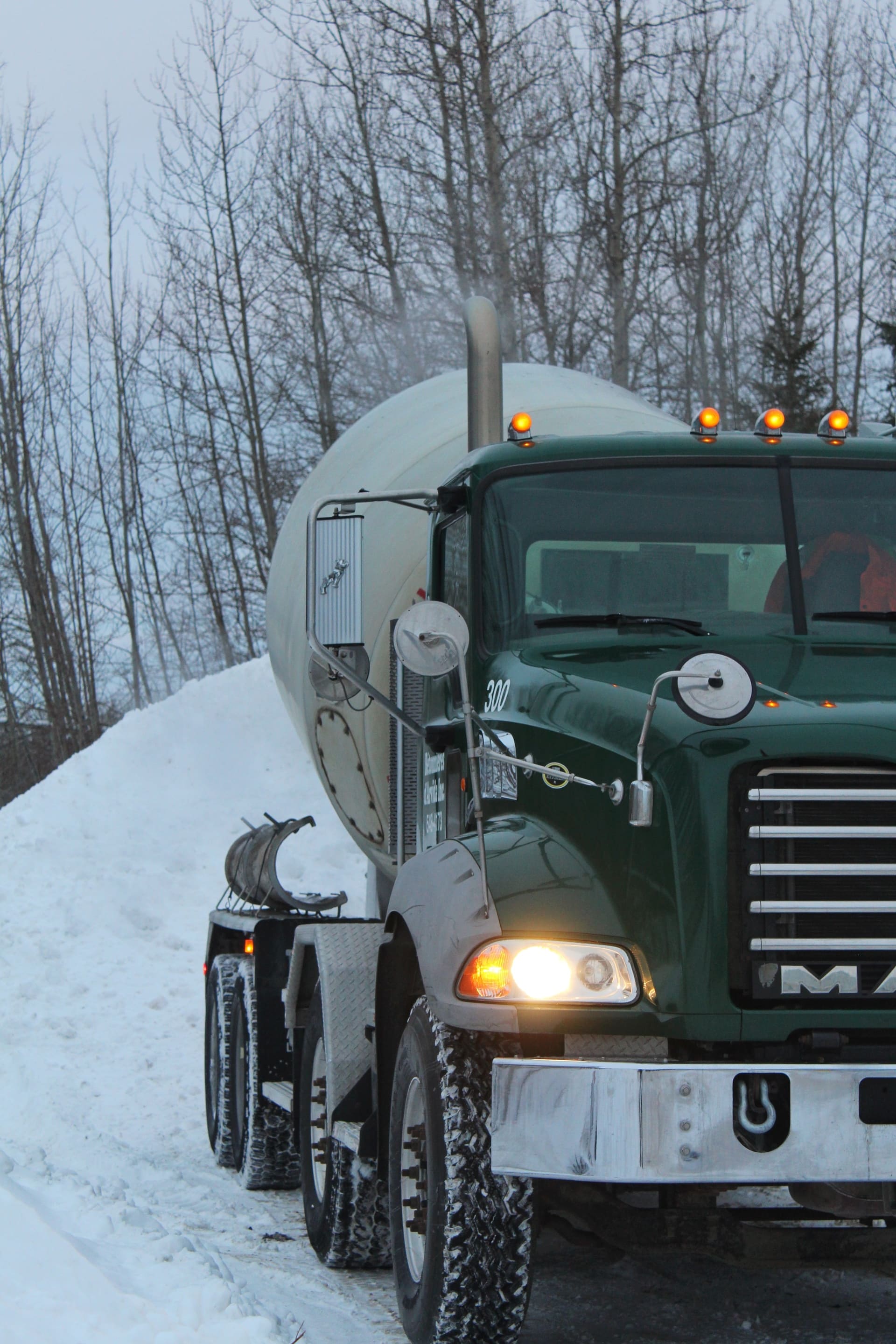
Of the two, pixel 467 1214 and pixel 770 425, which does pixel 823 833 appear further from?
pixel 770 425

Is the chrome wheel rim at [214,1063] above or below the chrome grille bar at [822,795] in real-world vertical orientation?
below

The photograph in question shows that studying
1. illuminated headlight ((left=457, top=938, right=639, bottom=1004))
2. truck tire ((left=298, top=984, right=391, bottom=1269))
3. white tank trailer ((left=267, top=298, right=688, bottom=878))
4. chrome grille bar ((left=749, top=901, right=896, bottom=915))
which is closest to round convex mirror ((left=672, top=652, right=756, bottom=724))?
chrome grille bar ((left=749, top=901, right=896, bottom=915))

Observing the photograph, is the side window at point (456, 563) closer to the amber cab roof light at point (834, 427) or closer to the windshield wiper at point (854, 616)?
the windshield wiper at point (854, 616)

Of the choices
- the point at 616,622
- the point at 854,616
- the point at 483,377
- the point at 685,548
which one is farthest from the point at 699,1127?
the point at 483,377

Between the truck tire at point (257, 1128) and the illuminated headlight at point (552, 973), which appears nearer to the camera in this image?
the illuminated headlight at point (552, 973)

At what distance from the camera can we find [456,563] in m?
5.27

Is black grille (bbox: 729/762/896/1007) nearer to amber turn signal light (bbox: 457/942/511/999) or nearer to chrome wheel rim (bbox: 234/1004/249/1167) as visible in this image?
amber turn signal light (bbox: 457/942/511/999)

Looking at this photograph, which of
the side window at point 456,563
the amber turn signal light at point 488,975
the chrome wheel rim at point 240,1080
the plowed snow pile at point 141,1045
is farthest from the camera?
the chrome wheel rim at point 240,1080

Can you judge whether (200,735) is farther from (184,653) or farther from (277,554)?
(184,653)

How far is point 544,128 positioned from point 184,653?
40.3 ft

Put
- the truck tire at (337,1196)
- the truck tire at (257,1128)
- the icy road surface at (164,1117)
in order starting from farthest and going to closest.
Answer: the truck tire at (257,1128) → the truck tire at (337,1196) → the icy road surface at (164,1117)

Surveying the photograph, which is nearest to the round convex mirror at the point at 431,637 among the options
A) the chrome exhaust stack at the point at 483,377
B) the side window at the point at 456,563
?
the side window at the point at 456,563

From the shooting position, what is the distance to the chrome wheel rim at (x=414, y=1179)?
4.25 meters

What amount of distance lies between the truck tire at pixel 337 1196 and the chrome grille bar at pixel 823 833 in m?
2.15
